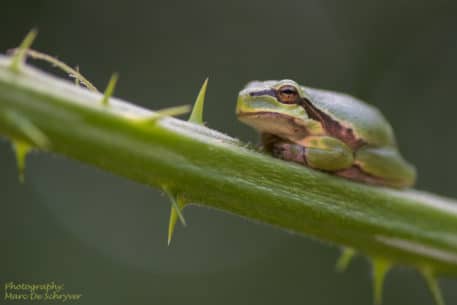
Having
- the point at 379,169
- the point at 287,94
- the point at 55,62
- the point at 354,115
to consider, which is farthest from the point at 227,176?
the point at 354,115

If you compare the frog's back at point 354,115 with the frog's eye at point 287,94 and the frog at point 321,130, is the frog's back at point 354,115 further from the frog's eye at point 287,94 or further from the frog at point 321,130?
the frog's eye at point 287,94

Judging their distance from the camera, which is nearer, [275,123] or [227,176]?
[227,176]

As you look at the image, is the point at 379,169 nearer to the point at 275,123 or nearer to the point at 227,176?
the point at 275,123

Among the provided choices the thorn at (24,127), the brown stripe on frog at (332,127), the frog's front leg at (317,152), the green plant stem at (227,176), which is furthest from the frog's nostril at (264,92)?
the thorn at (24,127)

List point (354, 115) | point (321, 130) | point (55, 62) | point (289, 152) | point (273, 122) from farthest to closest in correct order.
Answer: point (354, 115) < point (321, 130) < point (273, 122) < point (289, 152) < point (55, 62)

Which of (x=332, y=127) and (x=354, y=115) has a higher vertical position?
(x=354, y=115)

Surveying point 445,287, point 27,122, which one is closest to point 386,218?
point 27,122

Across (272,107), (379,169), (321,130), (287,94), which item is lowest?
(379,169)

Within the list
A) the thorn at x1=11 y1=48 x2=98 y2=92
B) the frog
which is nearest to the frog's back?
the frog

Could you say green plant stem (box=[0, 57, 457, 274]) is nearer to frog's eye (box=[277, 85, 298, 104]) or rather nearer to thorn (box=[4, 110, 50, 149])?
thorn (box=[4, 110, 50, 149])
